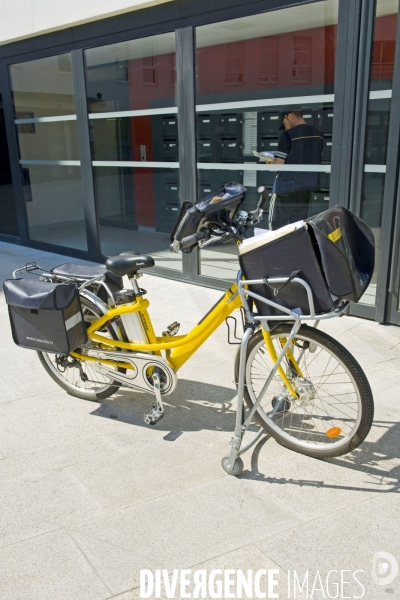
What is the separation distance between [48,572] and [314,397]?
1474 mm

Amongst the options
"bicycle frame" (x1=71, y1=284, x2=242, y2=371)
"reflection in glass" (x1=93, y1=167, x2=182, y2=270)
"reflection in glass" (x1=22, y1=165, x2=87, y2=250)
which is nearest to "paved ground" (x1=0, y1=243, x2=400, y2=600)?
"bicycle frame" (x1=71, y1=284, x2=242, y2=371)

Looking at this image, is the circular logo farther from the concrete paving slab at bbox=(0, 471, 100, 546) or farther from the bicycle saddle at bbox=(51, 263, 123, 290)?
the bicycle saddle at bbox=(51, 263, 123, 290)

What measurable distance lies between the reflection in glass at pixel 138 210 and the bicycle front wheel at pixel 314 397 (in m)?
3.65

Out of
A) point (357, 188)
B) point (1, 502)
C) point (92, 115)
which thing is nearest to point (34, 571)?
point (1, 502)

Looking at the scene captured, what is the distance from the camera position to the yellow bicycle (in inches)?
108

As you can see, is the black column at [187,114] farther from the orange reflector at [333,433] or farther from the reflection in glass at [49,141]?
the orange reflector at [333,433]

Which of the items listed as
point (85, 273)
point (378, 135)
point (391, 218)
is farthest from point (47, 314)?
point (378, 135)

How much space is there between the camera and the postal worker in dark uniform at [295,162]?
205 inches

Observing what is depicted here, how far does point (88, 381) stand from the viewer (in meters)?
3.83

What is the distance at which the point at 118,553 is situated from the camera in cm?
232

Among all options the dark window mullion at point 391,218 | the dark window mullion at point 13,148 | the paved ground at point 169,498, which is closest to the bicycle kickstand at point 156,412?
the paved ground at point 169,498

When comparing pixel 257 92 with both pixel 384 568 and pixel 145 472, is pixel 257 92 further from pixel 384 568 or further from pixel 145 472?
pixel 384 568

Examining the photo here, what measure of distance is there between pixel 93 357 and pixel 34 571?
4.68 feet

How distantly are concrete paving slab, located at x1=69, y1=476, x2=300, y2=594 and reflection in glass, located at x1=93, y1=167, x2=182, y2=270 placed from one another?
171 inches
